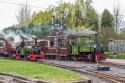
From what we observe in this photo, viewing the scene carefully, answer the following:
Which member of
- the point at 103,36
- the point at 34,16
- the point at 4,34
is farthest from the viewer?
the point at 34,16

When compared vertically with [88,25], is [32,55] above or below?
below

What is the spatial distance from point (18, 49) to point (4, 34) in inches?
216

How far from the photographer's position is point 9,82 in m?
19.6

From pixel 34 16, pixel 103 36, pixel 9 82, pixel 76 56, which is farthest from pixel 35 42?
pixel 34 16

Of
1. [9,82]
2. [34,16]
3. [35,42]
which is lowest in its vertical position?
[9,82]

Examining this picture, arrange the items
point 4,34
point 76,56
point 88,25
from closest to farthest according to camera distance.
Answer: point 76,56 < point 4,34 < point 88,25

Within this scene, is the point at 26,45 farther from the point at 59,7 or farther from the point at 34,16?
the point at 34,16

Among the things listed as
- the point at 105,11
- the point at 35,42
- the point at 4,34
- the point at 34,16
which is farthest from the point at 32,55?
the point at 105,11

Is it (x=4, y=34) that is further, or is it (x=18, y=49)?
(x=4, y=34)

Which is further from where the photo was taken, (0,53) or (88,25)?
(88,25)

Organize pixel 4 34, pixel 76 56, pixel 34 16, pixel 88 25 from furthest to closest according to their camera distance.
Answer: pixel 34 16
pixel 88 25
pixel 4 34
pixel 76 56

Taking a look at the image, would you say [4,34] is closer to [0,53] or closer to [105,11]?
[0,53]

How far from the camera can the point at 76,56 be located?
124 ft

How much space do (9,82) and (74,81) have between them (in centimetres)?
335
